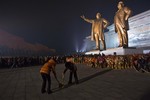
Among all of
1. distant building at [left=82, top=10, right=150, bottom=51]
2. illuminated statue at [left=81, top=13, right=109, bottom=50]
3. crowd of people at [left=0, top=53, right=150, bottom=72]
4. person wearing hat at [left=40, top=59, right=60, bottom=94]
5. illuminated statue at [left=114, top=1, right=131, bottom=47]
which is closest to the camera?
person wearing hat at [left=40, top=59, right=60, bottom=94]

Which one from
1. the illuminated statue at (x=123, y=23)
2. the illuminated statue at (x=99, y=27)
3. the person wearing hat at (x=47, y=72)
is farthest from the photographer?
the illuminated statue at (x=99, y=27)

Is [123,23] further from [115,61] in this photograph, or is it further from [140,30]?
[140,30]

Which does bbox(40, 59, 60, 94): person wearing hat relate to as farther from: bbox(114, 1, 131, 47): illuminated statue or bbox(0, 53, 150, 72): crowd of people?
bbox(114, 1, 131, 47): illuminated statue

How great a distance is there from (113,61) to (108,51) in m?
7.29

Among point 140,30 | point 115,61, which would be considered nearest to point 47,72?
point 115,61

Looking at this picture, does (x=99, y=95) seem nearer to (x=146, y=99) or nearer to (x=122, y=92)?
(x=122, y=92)

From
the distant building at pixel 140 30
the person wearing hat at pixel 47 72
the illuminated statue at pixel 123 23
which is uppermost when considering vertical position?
the distant building at pixel 140 30

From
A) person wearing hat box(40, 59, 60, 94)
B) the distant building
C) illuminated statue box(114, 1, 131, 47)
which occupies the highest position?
the distant building

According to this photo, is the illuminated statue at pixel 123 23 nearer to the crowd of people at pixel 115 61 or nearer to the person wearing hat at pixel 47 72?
the crowd of people at pixel 115 61

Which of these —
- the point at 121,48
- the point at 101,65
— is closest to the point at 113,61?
the point at 101,65

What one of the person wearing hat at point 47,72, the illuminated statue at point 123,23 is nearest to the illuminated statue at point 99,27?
the illuminated statue at point 123,23

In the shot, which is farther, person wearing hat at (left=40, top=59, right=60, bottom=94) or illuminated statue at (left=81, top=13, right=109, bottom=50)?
illuminated statue at (left=81, top=13, right=109, bottom=50)

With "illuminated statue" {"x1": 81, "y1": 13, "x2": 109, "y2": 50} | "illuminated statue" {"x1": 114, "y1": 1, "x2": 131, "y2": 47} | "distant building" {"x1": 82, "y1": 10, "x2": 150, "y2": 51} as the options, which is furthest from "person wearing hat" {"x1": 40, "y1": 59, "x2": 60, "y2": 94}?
"distant building" {"x1": 82, "y1": 10, "x2": 150, "y2": 51}

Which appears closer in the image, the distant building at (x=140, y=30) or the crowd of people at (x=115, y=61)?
the crowd of people at (x=115, y=61)
